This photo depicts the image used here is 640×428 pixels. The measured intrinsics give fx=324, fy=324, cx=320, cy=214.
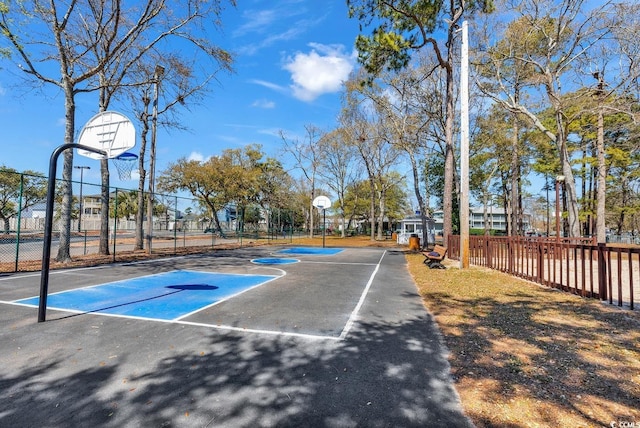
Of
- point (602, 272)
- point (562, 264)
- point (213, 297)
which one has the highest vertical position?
point (602, 272)

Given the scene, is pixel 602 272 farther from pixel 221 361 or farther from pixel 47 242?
pixel 47 242

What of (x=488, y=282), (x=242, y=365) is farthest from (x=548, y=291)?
(x=242, y=365)

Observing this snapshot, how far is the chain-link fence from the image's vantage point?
13.3 m

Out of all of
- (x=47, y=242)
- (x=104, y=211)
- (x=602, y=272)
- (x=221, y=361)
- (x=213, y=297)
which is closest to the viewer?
(x=221, y=361)

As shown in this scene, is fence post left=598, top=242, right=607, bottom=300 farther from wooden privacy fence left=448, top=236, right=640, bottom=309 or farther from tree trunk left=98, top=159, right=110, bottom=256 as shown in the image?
tree trunk left=98, top=159, right=110, bottom=256

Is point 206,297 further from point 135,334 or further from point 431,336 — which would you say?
point 431,336

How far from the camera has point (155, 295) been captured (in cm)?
677

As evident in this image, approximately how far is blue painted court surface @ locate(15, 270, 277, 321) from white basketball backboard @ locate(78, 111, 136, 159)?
288cm

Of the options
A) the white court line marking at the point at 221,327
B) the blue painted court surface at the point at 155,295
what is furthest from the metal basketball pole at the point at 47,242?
the blue painted court surface at the point at 155,295

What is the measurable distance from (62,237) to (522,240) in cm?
1491

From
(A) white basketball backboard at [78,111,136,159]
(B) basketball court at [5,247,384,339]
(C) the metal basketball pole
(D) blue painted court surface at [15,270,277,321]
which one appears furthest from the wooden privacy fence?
(A) white basketball backboard at [78,111,136,159]

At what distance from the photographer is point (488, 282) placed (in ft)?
27.7

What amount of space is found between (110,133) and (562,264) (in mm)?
12822

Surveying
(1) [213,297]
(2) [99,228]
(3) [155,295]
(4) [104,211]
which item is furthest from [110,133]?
(2) [99,228]
